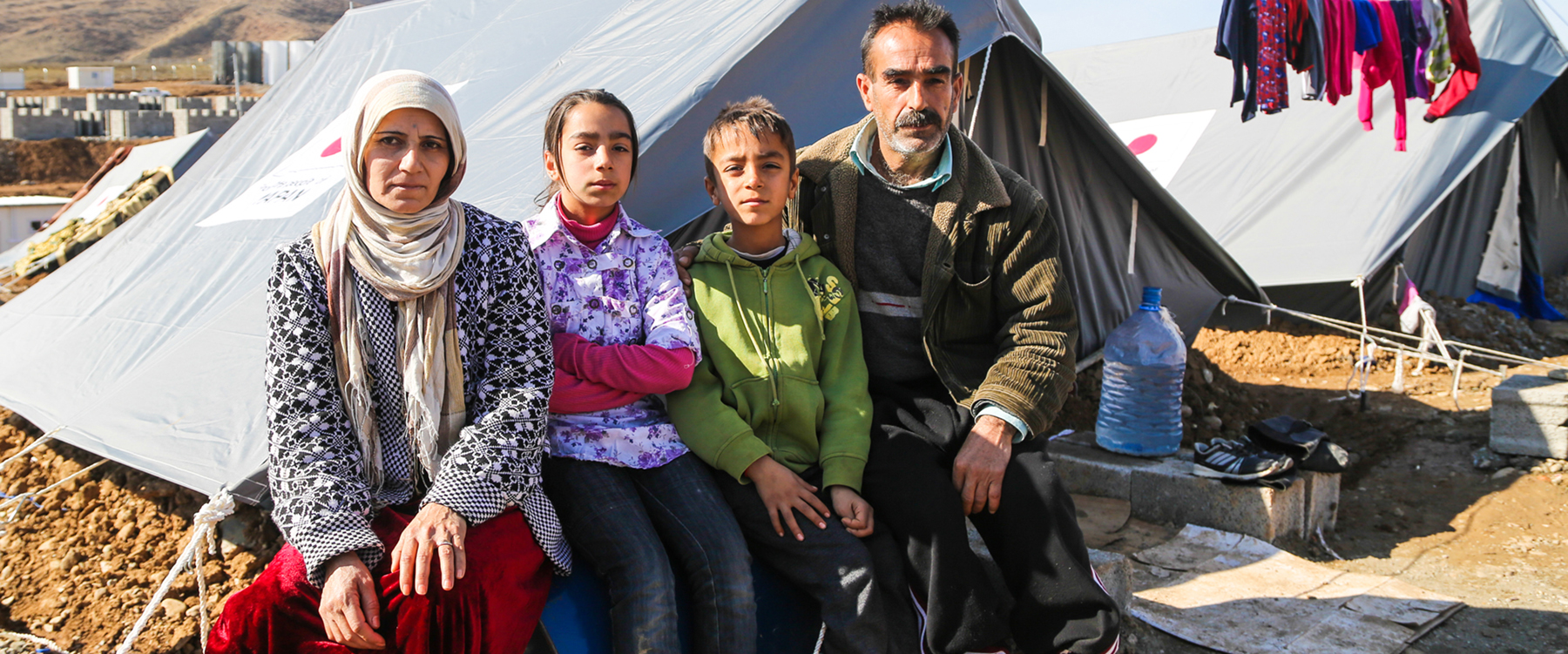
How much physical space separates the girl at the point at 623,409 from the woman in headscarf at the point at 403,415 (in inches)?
4.6

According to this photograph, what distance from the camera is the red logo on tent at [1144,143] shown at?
26.9ft

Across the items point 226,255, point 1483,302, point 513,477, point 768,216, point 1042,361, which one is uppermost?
point 768,216

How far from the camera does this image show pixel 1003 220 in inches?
88.0

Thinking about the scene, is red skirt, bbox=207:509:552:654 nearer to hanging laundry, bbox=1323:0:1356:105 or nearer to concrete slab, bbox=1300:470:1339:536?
concrete slab, bbox=1300:470:1339:536

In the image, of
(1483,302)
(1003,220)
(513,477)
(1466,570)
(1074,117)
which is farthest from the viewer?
(1483,302)

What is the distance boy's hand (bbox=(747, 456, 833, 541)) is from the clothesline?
15.0 feet

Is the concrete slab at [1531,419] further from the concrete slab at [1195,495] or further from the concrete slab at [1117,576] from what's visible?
the concrete slab at [1117,576]

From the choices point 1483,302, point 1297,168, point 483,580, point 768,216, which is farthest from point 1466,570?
point 1483,302

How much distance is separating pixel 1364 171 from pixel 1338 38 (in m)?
1.67

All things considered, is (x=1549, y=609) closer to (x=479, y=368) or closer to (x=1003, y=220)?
(x=1003, y=220)

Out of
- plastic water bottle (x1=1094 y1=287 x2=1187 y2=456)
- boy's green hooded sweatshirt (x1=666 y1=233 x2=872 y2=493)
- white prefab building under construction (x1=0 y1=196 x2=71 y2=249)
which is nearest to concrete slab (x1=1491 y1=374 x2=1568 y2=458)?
plastic water bottle (x1=1094 y1=287 x2=1187 y2=456)

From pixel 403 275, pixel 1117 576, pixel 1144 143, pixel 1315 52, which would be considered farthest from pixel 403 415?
pixel 1144 143

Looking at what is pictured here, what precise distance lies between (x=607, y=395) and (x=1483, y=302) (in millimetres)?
8633

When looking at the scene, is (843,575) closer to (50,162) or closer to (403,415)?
(403,415)
